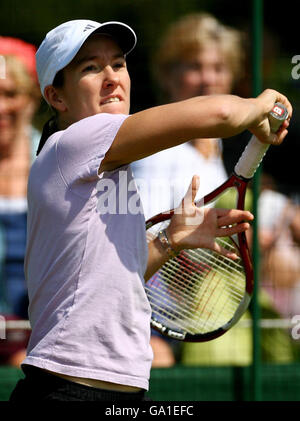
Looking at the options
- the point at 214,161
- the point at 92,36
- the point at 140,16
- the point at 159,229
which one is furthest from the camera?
the point at 140,16

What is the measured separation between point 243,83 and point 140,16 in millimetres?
627

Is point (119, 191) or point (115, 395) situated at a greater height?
point (119, 191)

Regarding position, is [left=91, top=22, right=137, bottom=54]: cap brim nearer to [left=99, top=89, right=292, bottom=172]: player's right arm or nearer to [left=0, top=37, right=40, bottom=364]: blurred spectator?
[left=99, top=89, right=292, bottom=172]: player's right arm

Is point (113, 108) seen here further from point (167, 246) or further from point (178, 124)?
point (167, 246)

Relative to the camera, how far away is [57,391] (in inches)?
83.9

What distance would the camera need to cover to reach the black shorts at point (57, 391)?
212cm

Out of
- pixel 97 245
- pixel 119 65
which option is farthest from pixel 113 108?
pixel 97 245

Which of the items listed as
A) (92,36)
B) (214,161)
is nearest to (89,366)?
(92,36)

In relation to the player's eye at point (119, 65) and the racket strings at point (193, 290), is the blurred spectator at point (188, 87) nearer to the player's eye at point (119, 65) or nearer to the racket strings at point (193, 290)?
the racket strings at point (193, 290)

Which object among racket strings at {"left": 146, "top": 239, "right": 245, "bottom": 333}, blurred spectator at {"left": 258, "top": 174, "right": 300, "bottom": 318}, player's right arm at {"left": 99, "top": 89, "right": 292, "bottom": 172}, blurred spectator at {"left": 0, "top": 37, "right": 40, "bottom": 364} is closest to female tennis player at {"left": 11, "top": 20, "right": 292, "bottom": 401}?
player's right arm at {"left": 99, "top": 89, "right": 292, "bottom": 172}

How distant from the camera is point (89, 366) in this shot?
2.12m

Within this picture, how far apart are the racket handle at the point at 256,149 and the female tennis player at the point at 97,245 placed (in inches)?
1.1

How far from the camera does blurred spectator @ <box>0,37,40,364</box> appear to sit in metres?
4.08
